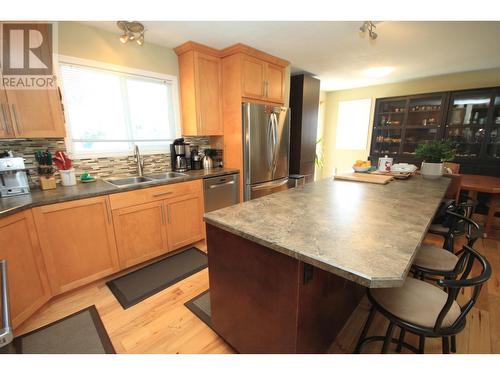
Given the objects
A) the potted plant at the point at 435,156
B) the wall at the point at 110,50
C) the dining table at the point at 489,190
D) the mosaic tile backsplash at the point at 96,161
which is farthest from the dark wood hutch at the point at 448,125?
the wall at the point at 110,50

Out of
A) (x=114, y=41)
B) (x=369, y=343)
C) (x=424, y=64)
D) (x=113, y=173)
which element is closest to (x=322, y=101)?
(x=424, y=64)

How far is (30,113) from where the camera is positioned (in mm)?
1726

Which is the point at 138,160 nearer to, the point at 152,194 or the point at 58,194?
the point at 152,194

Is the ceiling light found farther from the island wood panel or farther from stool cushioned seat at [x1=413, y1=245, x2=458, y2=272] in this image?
the island wood panel

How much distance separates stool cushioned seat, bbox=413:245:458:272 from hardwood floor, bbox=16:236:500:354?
532 mm

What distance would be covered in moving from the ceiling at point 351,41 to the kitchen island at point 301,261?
1844 mm

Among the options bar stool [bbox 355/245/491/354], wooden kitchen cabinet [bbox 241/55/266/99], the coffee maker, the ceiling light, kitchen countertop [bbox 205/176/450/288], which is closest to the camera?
kitchen countertop [bbox 205/176/450/288]

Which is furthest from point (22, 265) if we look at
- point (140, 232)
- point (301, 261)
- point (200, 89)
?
point (200, 89)

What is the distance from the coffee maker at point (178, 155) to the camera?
284 cm

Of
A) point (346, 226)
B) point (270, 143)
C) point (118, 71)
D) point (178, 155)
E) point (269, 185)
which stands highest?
point (118, 71)

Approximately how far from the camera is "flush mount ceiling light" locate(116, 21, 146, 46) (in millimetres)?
2006

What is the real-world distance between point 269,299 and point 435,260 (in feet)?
3.66

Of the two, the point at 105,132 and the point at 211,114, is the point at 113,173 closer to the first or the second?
the point at 105,132

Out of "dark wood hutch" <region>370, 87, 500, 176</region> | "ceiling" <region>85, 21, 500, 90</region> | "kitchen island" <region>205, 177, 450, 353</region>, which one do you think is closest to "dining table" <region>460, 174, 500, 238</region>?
"dark wood hutch" <region>370, 87, 500, 176</region>
